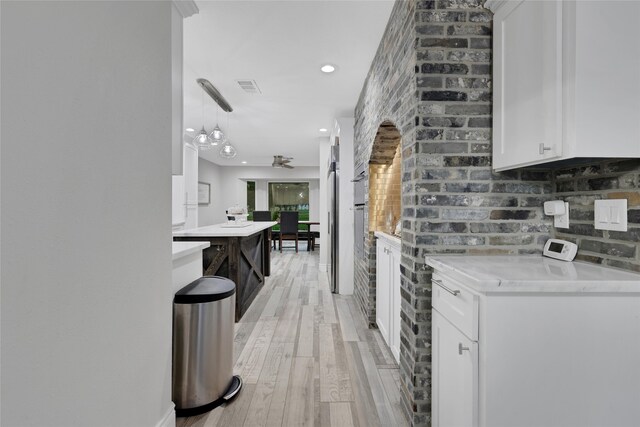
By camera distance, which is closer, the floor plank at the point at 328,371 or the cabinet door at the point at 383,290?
the floor plank at the point at 328,371

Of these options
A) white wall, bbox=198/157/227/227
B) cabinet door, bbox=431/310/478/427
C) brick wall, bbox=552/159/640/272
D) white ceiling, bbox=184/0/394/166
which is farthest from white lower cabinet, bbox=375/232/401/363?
white wall, bbox=198/157/227/227

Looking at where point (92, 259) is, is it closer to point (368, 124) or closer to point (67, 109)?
point (67, 109)

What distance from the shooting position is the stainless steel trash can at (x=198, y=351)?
1.75 metres

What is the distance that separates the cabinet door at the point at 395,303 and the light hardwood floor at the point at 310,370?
15 centimetres

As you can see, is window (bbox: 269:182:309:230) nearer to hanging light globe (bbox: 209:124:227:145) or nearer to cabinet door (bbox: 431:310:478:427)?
hanging light globe (bbox: 209:124:227:145)

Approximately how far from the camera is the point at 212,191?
29.1ft

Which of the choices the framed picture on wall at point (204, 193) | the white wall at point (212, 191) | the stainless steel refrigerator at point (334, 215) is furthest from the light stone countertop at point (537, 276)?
the white wall at point (212, 191)

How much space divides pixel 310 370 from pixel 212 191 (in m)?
7.50

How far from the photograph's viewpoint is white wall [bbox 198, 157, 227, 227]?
8.26 meters

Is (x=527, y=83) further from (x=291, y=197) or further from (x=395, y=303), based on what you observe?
(x=291, y=197)

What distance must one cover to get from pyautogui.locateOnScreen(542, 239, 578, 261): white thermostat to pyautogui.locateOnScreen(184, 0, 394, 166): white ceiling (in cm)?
167

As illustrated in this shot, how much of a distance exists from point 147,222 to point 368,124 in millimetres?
2249

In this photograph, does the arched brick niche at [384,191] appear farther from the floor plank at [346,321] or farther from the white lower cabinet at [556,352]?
the white lower cabinet at [556,352]

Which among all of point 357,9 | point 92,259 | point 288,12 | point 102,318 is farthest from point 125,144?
point 357,9
